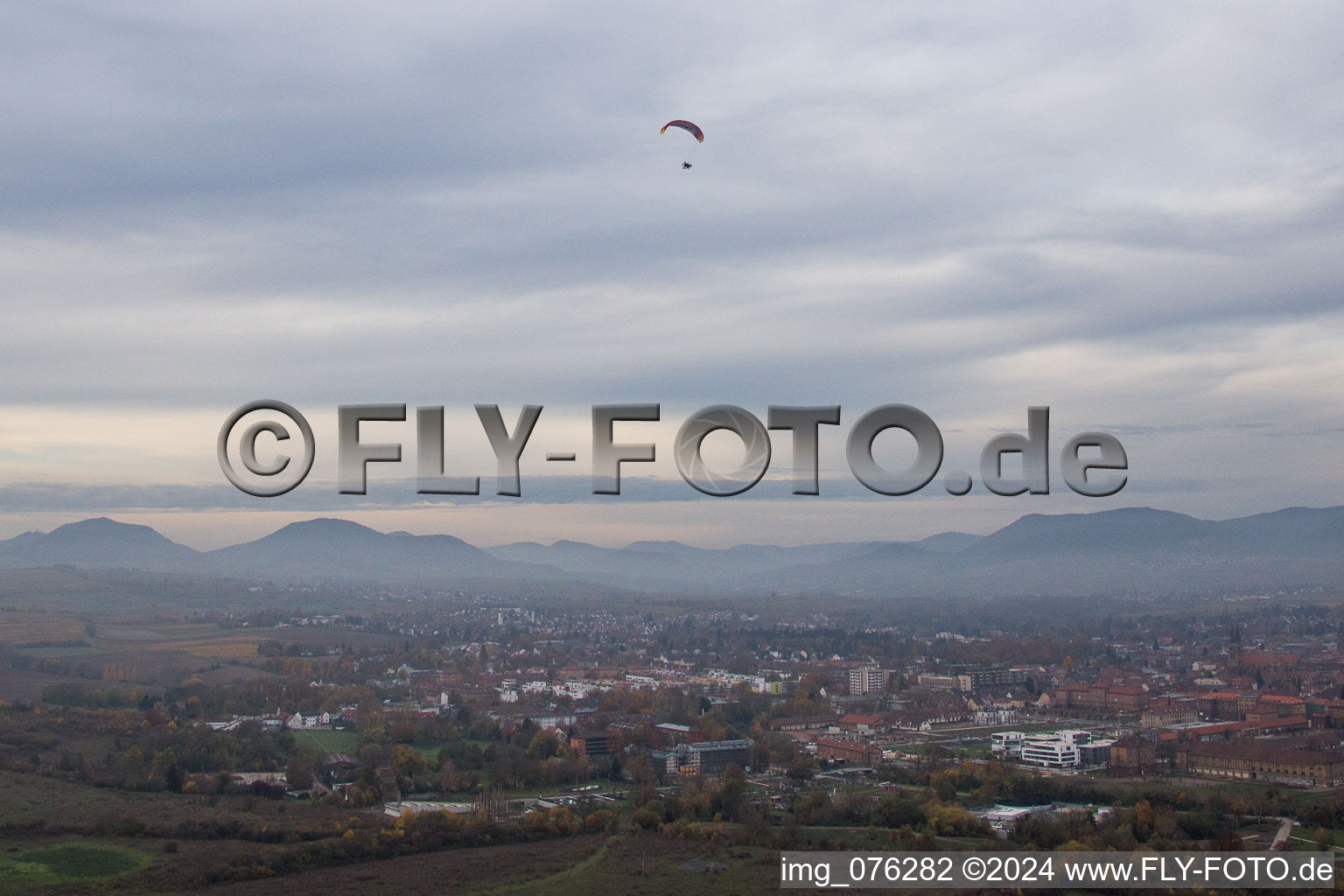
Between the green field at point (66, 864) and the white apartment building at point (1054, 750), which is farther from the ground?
the green field at point (66, 864)

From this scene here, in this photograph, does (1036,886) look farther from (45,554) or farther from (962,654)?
(45,554)

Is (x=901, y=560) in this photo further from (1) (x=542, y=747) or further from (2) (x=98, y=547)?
(1) (x=542, y=747)

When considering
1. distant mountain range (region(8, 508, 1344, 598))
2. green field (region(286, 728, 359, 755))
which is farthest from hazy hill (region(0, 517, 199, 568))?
green field (region(286, 728, 359, 755))

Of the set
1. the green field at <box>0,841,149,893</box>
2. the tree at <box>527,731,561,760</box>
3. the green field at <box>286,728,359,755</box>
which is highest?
the green field at <box>0,841,149,893</box>

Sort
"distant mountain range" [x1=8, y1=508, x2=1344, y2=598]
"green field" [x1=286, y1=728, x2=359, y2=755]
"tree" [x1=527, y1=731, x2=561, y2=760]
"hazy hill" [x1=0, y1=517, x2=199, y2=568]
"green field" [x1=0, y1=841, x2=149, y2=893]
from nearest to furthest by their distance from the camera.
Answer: "green field" [x1=0, y1=841, x2=149, y2=893] < "tree" [x1=527, y1=731, x2=561, y2=760] < "green field" [x1=286, y1=728, x2=359, y2=755] < "distant mountain range" [x1=8, y1=508, x2=1344, y2=598] < "hazy hill" [x1=0, y1=517, x2=199, y2=568]

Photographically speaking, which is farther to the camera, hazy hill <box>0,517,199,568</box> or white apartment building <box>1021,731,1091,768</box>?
hazy hill <box>0,517,199,568</box>

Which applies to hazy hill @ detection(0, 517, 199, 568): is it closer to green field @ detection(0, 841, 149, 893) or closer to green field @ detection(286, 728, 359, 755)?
green field @ detection(286, 728, 359, 755)

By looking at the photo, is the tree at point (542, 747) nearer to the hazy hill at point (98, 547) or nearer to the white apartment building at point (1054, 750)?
the white apartment building at point (1054, 750)

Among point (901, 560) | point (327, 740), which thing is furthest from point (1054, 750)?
point (901, 560)

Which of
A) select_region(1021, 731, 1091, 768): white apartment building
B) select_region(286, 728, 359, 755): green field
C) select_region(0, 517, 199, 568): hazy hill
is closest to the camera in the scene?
select_region(1021, 731, 1091, 768): white apartment building

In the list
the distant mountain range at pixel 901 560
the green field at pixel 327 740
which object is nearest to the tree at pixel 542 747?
the green field at pixel 327 740
